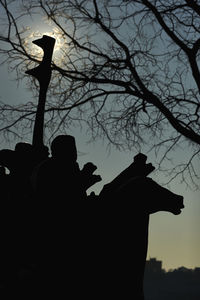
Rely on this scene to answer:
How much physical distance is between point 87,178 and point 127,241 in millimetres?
548

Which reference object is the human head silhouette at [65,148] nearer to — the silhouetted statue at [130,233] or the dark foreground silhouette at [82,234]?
the dark foreground silhouette at [82,234]

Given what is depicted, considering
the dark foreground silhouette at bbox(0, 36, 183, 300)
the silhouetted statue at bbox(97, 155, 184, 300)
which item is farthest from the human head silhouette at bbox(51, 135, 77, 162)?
the silhouetted statue at bbox(97, 155, 184, 300)

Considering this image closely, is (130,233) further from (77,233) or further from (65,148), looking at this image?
(65,148)

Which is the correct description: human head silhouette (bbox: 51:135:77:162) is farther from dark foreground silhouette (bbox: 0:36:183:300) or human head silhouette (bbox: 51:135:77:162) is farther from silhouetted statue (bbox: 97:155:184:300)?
silhouetted statue (bbox: 97:155:184:300)

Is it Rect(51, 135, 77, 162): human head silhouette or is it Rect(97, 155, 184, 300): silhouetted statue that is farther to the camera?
Rect(51, 135, 77, 162): human head silhouette

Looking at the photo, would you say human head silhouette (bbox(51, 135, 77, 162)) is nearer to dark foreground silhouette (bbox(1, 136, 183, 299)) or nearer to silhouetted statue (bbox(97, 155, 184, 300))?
dark foreground silhouette (bbox(1, 136, 183, 299))

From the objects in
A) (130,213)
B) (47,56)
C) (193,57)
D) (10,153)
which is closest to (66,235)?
(130,213)

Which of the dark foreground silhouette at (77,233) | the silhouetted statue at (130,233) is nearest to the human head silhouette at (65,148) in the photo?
the dark foreground silhouette at (77,233)

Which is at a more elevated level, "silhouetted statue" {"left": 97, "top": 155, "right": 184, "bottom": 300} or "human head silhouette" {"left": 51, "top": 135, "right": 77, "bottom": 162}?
"human head silhouette" {"left": 51, "top": 135, "right": 77, "bottom": 162}

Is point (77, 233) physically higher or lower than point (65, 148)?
lower

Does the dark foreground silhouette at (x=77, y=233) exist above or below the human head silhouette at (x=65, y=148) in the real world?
below

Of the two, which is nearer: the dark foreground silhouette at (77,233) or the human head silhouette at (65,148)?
the dark foreground silhouette at (77,233)

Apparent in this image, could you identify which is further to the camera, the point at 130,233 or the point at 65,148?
the point at 65,148

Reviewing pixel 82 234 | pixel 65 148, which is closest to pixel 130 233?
pixel 82 234
